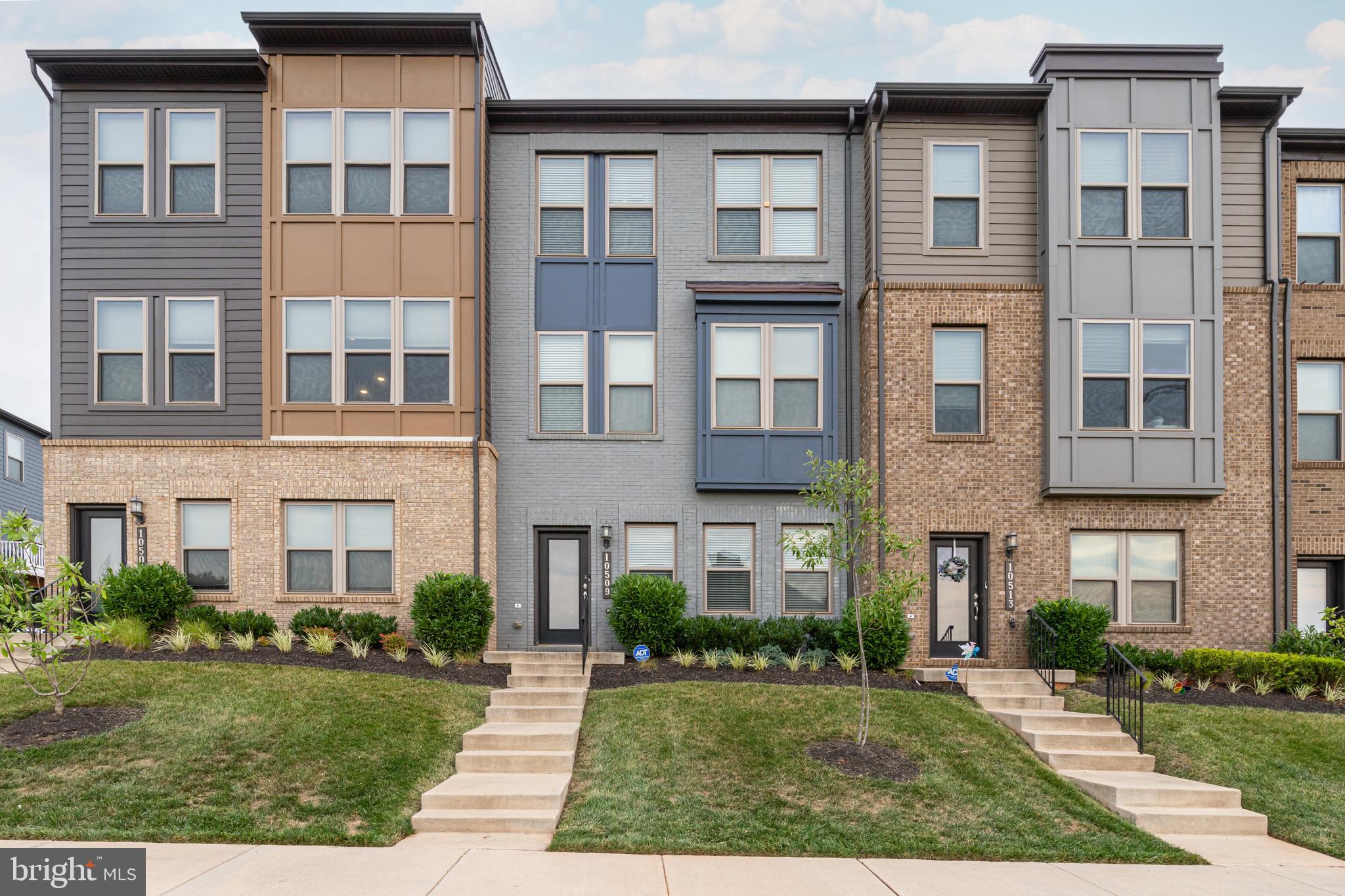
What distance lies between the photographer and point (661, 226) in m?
14.4

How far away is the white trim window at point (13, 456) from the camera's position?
26.9m

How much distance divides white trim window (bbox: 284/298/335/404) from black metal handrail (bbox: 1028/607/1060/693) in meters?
11.2

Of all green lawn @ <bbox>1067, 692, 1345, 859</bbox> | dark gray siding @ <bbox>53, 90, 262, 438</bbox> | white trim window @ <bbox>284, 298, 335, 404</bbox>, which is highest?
dark gray siding @ <bbox>53, 90, 262, 438</bbox>

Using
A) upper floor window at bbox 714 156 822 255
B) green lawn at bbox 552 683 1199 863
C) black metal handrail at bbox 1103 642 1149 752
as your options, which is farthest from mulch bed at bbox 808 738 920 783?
upper floor window at bbox 714 156 822 255

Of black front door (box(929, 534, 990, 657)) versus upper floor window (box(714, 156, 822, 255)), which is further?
upper floor window (box(714, 156, 822, 255))

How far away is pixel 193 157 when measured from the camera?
1372cm

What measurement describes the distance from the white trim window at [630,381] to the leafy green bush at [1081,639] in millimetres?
6822

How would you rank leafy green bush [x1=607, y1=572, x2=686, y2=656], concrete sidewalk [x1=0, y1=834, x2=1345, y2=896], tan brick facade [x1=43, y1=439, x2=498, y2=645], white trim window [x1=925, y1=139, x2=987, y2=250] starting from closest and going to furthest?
concrete sidewalk [x1=0, y1=834, x2=1345, y2=896], leafy green bush [x1=607, y1=572, x2=686, y2=656], tan brick facade [x1=43, y1=439, x2=498, y2=645], white trim window [x1=925, y1=139, x2=987, y2=250]

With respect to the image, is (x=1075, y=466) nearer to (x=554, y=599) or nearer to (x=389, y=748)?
(x=554, y=599)

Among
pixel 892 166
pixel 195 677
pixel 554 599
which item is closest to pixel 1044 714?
pixel 554 599

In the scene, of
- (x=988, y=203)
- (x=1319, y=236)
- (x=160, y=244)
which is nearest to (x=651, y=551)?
(x=988, y=203)

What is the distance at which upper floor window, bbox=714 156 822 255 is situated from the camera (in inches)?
569

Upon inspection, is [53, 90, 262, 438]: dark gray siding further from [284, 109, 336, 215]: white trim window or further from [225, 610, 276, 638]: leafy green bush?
[225, 610, 276, 638]: leafy green bush

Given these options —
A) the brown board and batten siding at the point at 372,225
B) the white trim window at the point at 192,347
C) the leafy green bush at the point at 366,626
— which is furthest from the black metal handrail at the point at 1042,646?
the white trim window at the point at 192,347
